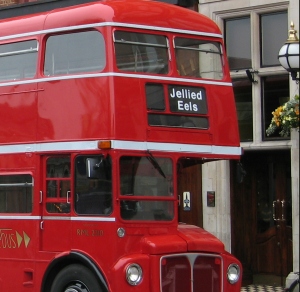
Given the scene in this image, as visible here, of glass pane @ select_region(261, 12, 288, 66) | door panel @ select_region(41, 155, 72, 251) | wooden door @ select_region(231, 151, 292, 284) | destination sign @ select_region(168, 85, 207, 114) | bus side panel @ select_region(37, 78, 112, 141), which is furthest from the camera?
wooden door @ select_region(231, 151, 292, 284)

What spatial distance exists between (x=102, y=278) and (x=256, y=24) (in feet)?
24.5

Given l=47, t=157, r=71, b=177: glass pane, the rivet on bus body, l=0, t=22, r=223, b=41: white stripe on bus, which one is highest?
l=0, t=22, r=223, b=41: white stripe on bus

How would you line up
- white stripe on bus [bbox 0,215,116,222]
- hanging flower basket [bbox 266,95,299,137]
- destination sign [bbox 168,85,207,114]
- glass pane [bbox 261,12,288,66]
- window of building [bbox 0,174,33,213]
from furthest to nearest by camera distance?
glass pane [bbox 261,12,288,66]
hanging flower basket [bbox 266,95,299,137]
window of building [bbox 0,174,33,213]
destination sign [bbox 168,85,207,114]
white stripe on bus [bbox 0,215,116,222]

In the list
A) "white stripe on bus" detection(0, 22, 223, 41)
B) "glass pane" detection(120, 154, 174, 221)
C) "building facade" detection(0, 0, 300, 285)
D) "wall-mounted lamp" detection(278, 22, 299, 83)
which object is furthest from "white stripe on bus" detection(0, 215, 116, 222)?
"building facade" detection(0, 0, 300, 285)

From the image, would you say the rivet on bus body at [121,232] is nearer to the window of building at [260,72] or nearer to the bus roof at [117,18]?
the bus roof at [117,18]

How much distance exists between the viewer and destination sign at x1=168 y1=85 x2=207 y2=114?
46.0ft

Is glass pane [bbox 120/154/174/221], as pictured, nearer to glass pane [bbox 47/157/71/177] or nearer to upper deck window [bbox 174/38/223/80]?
glass pane [bbox 47/157/71/177]

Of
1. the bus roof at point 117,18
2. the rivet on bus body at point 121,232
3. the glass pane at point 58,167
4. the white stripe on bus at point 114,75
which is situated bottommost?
the rivet on bus body at point 121,232

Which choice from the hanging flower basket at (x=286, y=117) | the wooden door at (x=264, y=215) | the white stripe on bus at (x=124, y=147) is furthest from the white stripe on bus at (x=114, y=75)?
the wooden door at (x=264, y=215)

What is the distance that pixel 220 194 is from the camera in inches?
760

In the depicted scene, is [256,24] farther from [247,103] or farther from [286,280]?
[286,280]

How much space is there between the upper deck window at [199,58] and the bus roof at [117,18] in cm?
19

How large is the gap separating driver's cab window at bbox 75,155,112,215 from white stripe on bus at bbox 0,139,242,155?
0.62 feet

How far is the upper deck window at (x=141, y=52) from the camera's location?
1363cm
